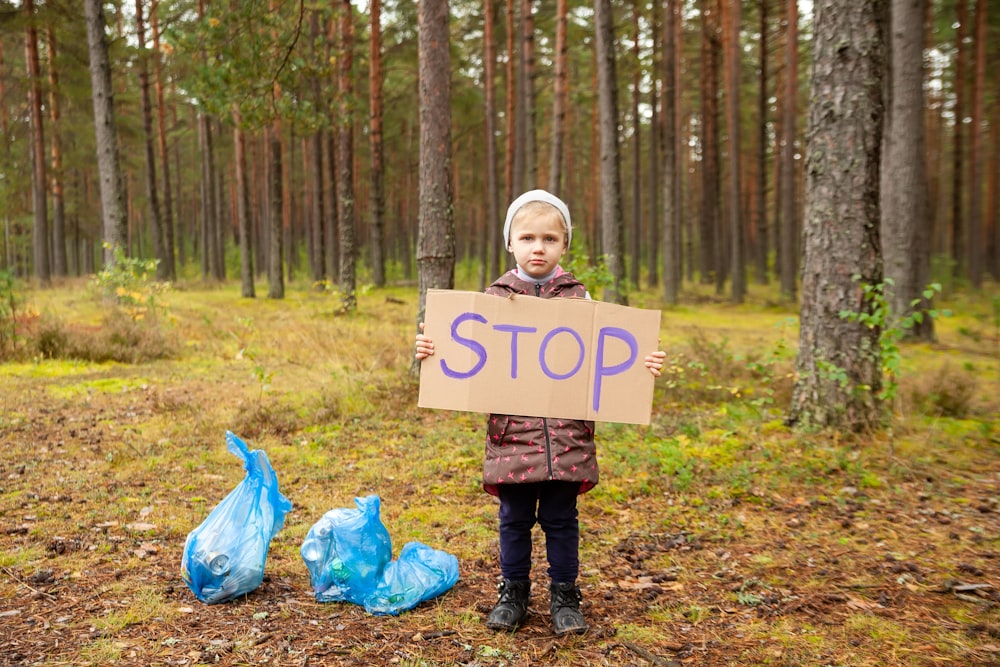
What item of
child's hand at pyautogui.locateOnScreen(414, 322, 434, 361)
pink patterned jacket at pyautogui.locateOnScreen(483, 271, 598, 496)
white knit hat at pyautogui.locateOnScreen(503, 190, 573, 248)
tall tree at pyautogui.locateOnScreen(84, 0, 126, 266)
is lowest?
pink patterned jacket at pyautogui.locateOnScreen(483, 271, 598, 496)

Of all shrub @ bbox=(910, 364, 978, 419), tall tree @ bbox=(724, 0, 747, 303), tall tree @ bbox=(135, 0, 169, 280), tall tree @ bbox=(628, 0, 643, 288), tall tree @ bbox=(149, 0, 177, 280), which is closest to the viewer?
shrub @ bbox=(910, 364, 978, 419)

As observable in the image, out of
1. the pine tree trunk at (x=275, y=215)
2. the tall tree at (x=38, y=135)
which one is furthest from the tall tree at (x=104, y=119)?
the tall tree at (x=38, y=135)

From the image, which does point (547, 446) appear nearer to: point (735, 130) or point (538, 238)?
point (538, 238)

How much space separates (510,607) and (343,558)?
79 cm

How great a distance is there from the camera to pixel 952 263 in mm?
22359

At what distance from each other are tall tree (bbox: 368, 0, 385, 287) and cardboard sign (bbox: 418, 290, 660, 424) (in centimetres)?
1563

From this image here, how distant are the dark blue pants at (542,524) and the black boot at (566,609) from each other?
0.04 m

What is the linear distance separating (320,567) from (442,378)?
1.07 metres

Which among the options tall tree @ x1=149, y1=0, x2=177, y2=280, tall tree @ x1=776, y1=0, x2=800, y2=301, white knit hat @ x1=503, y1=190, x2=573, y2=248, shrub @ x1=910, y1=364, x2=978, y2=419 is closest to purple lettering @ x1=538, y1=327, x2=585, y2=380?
white knit hat @ x1=503, y1=190, x2=573, y2=248

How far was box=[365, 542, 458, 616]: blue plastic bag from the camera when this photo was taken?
10.0 ft

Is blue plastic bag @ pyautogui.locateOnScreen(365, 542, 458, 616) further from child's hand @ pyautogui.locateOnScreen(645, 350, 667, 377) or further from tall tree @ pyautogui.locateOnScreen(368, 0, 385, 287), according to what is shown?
tall tree @ pyautogui.locateOnScreen(368, 0, 385, 287)

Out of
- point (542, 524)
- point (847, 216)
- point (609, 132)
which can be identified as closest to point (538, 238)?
point (542, 524)

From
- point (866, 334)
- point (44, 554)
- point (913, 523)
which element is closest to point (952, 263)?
point (866, 334)

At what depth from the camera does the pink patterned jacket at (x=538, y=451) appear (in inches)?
107
